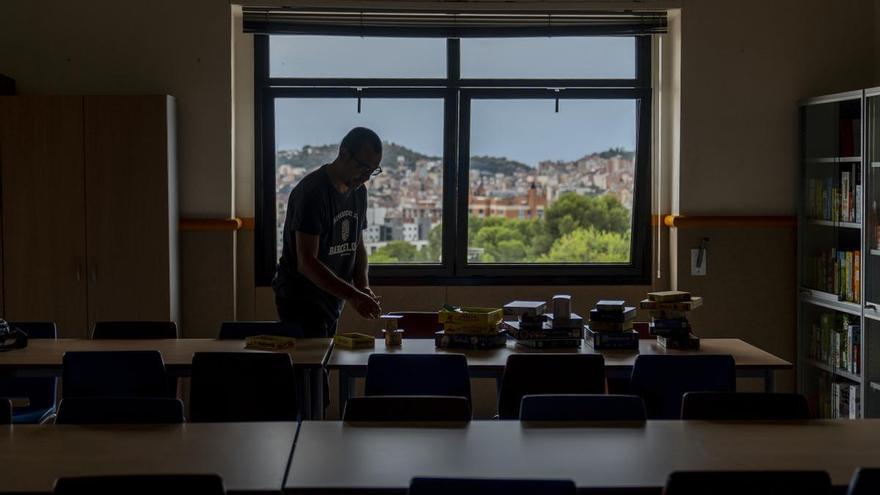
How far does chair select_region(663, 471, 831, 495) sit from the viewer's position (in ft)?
8.21

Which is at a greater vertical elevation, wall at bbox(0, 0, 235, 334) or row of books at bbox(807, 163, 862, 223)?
wall at bbox(0, 0, 235, 334)

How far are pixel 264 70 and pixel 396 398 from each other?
415 cm

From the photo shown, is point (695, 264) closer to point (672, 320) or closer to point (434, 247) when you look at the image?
point (434, 247)

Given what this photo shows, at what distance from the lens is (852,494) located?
8.47ft

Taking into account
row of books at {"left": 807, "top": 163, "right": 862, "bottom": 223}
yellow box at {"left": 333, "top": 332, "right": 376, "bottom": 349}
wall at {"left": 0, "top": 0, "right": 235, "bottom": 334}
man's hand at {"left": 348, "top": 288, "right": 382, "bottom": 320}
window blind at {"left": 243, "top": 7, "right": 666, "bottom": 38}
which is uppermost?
window blind at {"left": 243, "top": 7, "right": 666, "bottom": 38}

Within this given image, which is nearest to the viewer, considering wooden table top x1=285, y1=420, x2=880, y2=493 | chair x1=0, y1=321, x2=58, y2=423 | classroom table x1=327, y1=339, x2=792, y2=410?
wooden table top x1=285, y1=420, x2=880, y2=493

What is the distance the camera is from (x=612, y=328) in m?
5.17

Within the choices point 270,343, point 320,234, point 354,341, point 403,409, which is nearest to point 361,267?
point 320,234

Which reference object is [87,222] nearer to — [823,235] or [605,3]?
[605,3]

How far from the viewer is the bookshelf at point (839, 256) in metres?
6.20

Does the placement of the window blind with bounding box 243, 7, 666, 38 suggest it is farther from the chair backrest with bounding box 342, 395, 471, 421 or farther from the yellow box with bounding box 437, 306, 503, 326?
the chair backrest with bounding box 342, 395, 471, 421

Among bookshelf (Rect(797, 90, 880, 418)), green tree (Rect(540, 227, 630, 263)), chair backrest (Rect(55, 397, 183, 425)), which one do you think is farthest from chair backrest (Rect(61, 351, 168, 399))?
bookshelf (Rect(797, 90, 880, 418))

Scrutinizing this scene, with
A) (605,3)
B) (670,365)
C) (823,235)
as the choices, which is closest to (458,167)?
(605,3)

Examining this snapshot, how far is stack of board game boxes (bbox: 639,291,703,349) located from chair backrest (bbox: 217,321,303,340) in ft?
5.83
